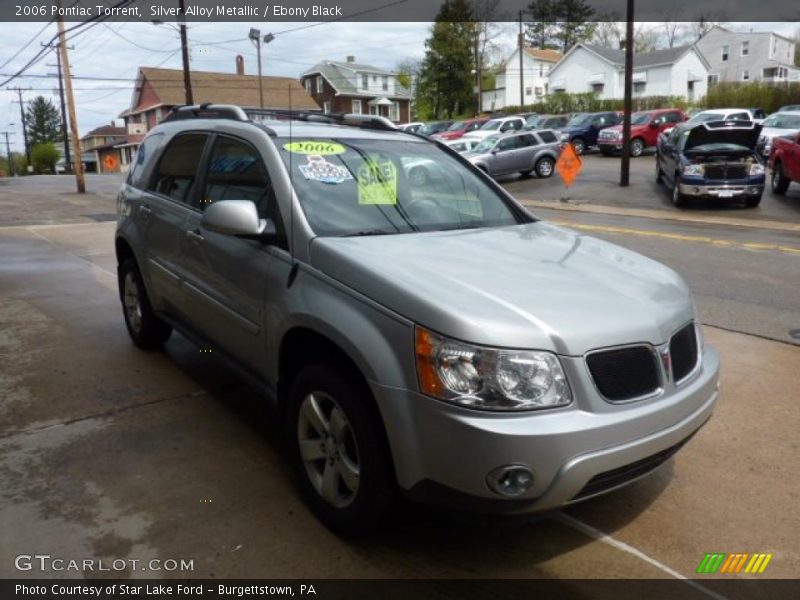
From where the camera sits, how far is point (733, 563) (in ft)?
9.19

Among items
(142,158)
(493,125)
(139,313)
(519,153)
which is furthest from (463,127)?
(139,313)

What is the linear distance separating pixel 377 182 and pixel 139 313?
8.89 feet

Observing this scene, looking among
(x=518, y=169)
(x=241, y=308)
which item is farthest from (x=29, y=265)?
(x=518, y=169)

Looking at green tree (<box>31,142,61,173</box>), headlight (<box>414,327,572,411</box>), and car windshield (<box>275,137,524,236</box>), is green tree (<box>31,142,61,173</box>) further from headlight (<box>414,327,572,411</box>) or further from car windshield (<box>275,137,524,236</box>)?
headlight (<box>414,327,572,411</box>)

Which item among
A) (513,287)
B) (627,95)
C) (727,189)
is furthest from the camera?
(627,95)

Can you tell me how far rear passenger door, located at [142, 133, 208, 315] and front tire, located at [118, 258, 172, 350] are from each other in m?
0.28

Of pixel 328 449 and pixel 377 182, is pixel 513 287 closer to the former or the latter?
pixel 328 449

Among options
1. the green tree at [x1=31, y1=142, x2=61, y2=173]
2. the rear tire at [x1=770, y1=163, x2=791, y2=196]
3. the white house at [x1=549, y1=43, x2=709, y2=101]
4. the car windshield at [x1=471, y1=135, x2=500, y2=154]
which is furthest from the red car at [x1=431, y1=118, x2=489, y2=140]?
the green tree at [x1=31, y1=142, x2=61, y2=173]

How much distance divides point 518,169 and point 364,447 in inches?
855

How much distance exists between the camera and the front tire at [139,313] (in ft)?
17.3

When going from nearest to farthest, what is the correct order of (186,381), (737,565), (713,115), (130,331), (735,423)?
(737,565) → (735,423) → (186,381) → (130,331) → (713,115)

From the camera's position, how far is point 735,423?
410cm

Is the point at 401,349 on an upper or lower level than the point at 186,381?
upper

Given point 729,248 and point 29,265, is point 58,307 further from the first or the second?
point 729,248
